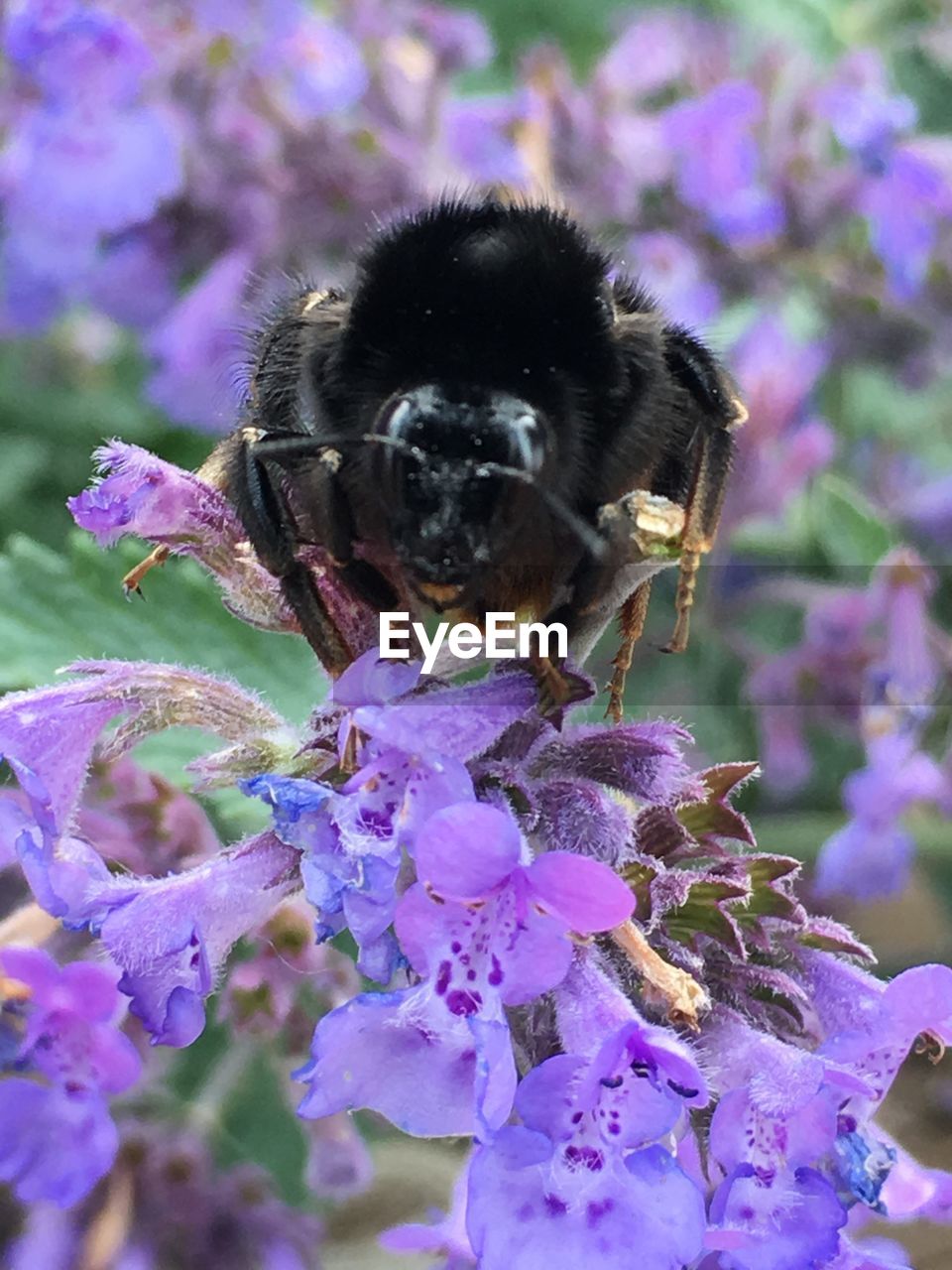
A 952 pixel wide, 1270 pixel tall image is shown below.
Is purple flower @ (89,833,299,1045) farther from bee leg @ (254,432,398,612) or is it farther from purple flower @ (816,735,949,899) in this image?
purple flower @ (816,735,949,899)

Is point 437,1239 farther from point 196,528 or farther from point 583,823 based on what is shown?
point 196,528

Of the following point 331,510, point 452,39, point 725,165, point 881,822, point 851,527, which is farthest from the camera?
point 452,39

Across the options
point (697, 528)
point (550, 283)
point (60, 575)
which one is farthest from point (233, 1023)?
point (550, 283)

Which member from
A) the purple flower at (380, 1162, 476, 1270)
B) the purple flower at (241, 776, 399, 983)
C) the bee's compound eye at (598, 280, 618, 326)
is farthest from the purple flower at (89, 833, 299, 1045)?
the bee's compound eye at (598, 280, 618, 326)

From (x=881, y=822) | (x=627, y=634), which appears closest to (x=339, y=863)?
(x=627, y=634)

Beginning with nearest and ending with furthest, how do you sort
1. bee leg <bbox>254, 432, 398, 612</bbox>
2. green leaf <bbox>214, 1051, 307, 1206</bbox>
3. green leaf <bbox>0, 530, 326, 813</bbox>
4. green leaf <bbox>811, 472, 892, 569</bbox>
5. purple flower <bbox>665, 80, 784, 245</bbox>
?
bee leg <bbox>254, 432, 398, 612</bbox>
green leaf <bbox>0, 530, 326, 813</bbox>
green leaf <bbox>214, 1051, 307, 1206</bbox>
green leaf <bbox>811, 472, 892, 569</bbox>
purple flower <bbox>665, 80, 784, 245</bbox>

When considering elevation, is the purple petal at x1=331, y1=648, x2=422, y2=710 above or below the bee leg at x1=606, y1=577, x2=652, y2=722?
above
